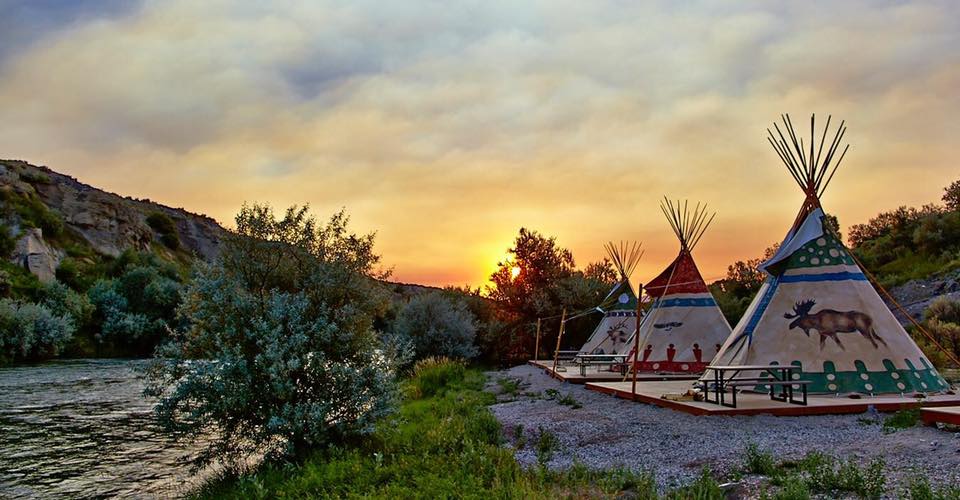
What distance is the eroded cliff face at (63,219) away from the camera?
1612 inches

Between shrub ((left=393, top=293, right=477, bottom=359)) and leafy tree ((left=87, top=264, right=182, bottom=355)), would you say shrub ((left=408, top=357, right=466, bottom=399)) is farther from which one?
leafy tree ((left=87, top=264, right=182, bottom=355))

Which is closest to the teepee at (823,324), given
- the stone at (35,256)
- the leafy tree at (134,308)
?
the leafy tree at (134,308)

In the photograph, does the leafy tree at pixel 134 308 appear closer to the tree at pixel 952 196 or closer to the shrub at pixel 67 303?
the shrub at pixel 67 303

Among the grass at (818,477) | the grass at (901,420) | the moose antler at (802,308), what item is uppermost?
the moose antler at (802,308)

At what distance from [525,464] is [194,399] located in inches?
171

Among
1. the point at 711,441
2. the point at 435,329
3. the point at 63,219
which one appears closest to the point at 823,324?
the point at 711,441

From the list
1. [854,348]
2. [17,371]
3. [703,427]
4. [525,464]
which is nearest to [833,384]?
[854,348]

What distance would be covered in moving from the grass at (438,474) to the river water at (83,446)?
174 cm

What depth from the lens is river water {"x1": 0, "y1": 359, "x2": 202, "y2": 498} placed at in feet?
28.4

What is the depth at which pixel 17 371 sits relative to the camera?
24750 mm

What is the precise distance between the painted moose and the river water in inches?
413

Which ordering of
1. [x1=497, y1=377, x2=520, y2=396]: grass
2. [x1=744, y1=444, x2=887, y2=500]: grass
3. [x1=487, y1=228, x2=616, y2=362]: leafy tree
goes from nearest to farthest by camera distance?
[x1=744, y1=444, x2=887, y2=500]: grass < [x1=497, y1=377, x2=520, y2=396]: grass < [x1=487, y1=228, x2=616, y2=362]: leafy tree

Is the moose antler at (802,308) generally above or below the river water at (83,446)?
above

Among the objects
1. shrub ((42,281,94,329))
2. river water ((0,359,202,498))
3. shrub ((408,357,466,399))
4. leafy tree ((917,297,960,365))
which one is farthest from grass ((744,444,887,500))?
shrub ((42,281,94,329))
